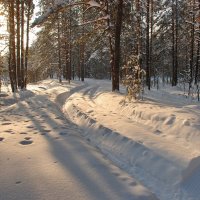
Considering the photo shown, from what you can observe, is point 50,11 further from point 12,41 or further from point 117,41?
point 12,41

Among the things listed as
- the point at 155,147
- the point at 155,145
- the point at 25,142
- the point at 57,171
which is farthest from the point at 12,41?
the point at 57,171

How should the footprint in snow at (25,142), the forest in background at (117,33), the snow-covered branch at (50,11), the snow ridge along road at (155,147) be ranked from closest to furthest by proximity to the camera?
the snow ridge along road at (155,147) < the footprint in snow at (25,142) < the snow-covered branch at (50,11) < the forest in background at (117,33)

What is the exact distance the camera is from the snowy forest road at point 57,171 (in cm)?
436

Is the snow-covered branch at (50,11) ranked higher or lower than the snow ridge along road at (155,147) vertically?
higher

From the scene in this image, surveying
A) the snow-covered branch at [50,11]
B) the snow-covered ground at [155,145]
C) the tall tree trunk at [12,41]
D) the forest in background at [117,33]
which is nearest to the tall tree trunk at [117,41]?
the forest in background at [117,33]

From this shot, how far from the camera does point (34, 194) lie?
4297mm

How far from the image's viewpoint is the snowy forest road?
14.3 feet

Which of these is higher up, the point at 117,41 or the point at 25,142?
the point at 117,41

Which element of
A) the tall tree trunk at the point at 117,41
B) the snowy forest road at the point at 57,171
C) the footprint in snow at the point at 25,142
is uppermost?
the tall tree trunk at the point at 117,41

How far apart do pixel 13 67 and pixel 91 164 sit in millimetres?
21999

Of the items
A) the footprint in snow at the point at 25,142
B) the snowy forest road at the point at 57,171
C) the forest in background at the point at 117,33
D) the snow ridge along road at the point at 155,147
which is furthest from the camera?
the forest in background at the point at 117,33

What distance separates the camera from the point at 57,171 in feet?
17.0

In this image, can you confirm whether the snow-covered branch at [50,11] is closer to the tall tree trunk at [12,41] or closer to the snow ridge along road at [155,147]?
the snow ridge along road at [155,147]

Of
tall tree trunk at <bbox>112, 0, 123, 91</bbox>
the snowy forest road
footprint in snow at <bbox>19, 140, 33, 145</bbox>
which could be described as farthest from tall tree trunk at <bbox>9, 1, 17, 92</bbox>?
footprint in snow at <bbox>19, 140, 33, 145</bbox>
